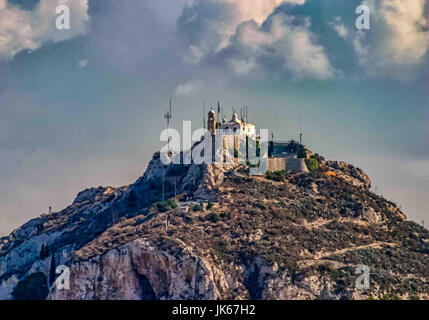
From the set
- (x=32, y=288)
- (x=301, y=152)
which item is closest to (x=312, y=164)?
(x=301, y=152)

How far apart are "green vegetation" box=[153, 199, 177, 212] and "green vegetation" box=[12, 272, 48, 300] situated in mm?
23743

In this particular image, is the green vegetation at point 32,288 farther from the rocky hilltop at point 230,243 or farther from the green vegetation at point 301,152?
the green vegetation at point 301,152

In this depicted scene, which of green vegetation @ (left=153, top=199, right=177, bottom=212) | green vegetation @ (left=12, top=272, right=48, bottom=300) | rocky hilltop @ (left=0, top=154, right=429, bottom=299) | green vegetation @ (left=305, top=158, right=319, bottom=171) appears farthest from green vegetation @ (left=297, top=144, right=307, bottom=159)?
green vegetation @ (left=12, top=272, right=48, bottom=300)

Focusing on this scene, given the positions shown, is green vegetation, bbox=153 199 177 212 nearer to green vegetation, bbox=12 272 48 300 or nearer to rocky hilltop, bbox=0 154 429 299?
rocky hilltop, bbox=0 154 429 299

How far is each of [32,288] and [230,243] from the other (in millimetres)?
38465

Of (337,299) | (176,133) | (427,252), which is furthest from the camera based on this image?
(176,133)

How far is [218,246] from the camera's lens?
152m

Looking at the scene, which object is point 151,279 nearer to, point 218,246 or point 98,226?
point 218,246

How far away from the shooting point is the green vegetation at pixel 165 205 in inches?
6344

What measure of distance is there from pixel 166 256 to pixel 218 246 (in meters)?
9.44

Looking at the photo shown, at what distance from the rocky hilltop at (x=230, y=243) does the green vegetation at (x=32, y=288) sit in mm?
242

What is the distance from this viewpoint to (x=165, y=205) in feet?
532

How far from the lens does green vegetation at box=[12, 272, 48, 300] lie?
165 meters
